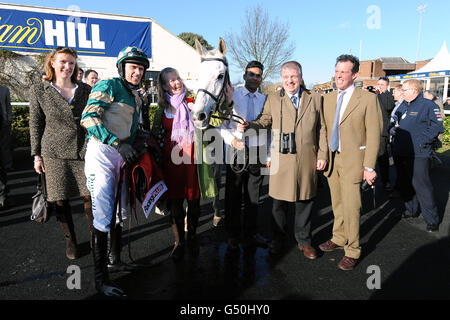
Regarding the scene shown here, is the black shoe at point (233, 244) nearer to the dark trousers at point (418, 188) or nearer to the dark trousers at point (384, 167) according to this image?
the dark trousers at point (418, 188)

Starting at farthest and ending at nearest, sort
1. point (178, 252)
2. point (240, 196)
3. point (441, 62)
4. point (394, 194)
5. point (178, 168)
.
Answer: point (441, 62) → point (394, 194) → point (240, 196) → point (178, 252) → point (178, 168)

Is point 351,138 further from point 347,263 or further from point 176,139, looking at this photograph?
point 176,139

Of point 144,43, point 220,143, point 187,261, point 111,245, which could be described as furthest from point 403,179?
point 144,43

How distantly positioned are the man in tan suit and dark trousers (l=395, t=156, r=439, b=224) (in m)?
1.74

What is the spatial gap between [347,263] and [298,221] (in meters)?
0.67

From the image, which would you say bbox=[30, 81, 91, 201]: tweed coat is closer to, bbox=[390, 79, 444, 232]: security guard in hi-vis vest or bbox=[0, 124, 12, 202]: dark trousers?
bbox=[0, 124, 12, 202]: dark trousers

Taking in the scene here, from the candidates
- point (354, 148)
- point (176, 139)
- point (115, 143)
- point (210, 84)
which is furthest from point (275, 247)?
point (115, 143)

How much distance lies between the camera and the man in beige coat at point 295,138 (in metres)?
3.04

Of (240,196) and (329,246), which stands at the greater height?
(240,196)

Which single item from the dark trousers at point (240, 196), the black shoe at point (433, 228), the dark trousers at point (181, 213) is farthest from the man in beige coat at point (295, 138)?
the black shoe at point (433, 228)

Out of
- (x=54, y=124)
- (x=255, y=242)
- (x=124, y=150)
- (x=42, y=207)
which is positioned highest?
(x=54, y=124)

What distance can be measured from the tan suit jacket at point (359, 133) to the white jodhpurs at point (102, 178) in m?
2.35

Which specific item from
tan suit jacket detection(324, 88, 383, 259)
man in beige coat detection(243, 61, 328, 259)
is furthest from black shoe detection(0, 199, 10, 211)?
tan suit jacket detection(324, 88, 383, 259)

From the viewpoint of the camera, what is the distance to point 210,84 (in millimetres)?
2686
